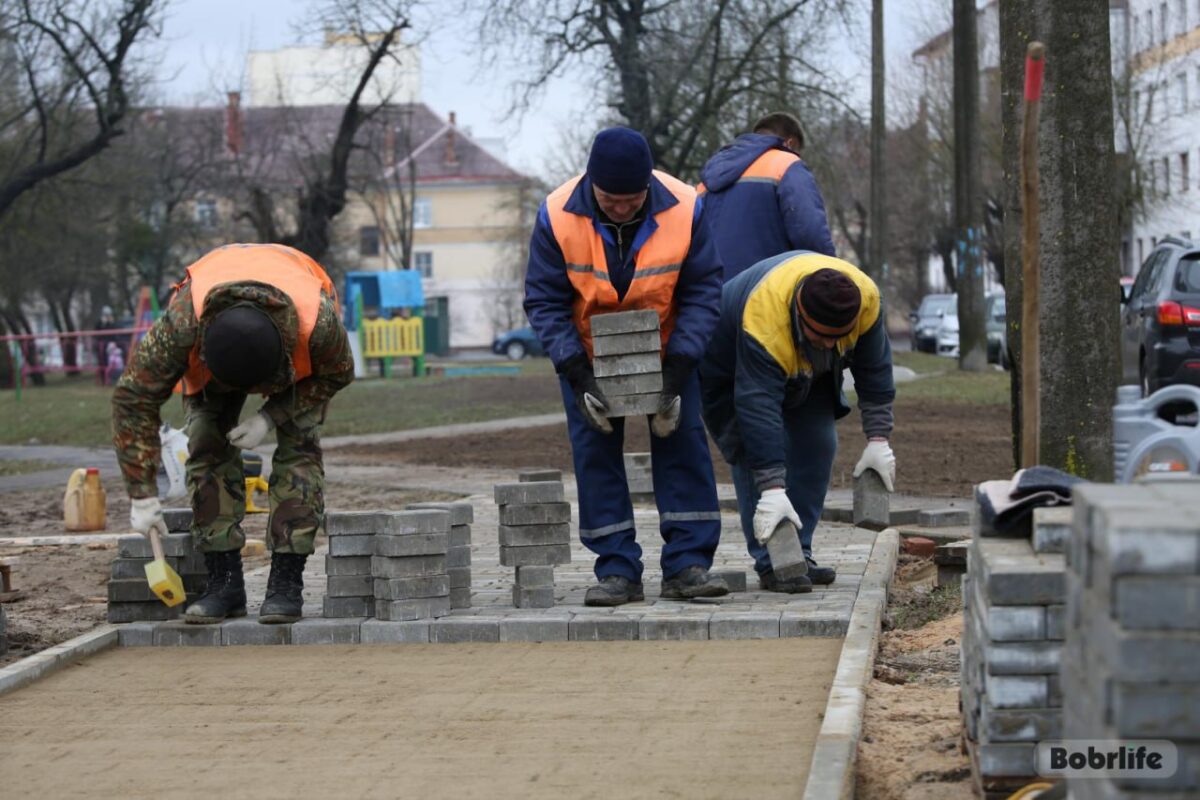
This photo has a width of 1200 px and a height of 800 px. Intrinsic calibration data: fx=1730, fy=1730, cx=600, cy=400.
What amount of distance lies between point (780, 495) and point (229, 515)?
210cm

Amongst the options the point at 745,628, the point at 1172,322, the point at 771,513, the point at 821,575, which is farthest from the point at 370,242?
the point at 745,628

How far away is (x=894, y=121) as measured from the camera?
201ft

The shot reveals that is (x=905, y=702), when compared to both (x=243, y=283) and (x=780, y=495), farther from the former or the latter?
(x=243, y=283)

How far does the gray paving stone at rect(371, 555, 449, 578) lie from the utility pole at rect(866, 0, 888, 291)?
86.0ft

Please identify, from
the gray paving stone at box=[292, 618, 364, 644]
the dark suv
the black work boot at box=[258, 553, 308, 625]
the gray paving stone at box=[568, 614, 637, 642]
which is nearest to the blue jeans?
the gray paving stone at box=[568, 614, 637, 642]

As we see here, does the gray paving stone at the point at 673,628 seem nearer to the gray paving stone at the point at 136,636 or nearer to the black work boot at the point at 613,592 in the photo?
the black work boot at the point at 613,592

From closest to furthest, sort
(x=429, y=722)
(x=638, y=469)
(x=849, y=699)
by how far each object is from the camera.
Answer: (x=849, y=699) < (x=429, y=722) < (x=638, y=469)

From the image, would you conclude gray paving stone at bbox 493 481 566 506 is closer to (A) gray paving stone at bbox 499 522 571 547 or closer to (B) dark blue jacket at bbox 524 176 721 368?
(A) gray paving stone at bbox 499 522 571 547

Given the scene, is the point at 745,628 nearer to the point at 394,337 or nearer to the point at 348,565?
the point at 348,565

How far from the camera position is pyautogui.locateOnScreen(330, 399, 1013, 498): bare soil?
40.8 ft

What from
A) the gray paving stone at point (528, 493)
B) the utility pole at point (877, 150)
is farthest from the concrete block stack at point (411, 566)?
the utility pole at point (877, 150)

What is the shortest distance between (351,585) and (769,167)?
2828mm

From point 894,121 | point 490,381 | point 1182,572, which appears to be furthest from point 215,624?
point 894,121

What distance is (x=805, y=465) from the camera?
7.12m
